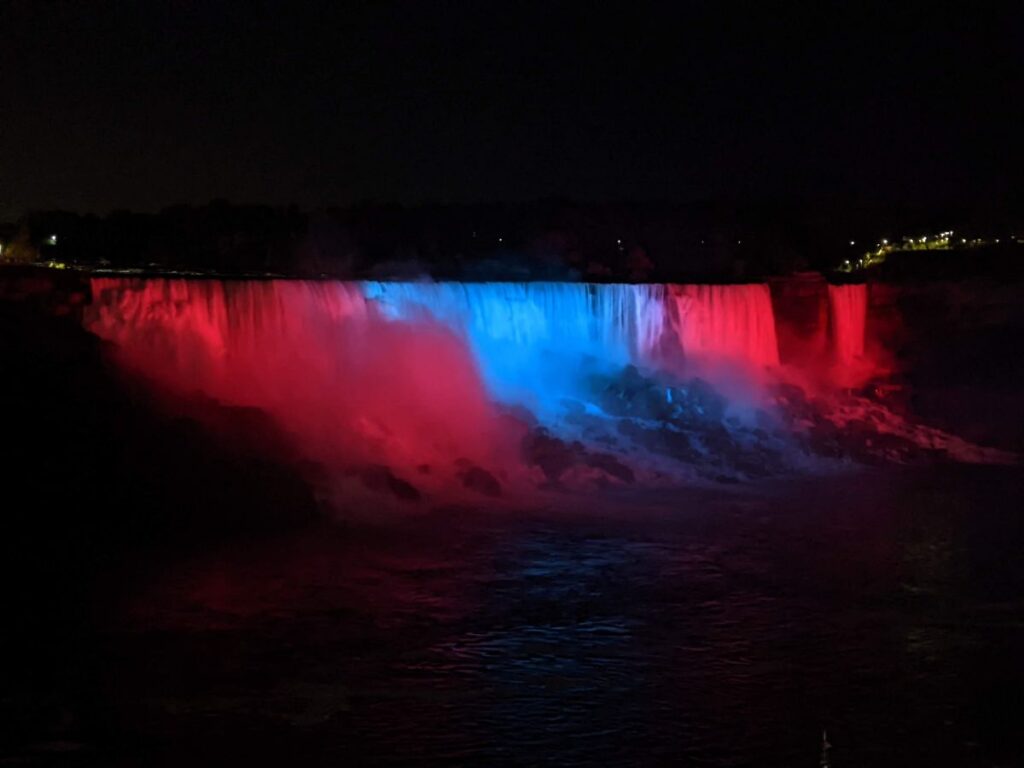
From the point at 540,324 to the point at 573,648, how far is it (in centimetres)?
1593

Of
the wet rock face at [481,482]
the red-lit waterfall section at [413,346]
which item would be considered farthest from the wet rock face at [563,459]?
the wet rock face at [481,482]

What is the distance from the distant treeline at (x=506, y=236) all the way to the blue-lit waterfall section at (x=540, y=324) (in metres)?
8.66

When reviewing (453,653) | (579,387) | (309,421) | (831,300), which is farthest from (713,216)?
(453,653)

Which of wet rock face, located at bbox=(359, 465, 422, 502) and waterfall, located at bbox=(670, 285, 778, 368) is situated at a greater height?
waterfall, located at bbox=(670, 285, 778, 368)

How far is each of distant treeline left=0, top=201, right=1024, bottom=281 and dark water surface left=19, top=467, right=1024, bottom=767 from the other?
2163 centimetres

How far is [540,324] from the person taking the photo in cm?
2652

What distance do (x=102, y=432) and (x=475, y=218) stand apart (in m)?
33.5

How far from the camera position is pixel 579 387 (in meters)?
25.6

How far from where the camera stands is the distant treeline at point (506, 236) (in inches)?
1588

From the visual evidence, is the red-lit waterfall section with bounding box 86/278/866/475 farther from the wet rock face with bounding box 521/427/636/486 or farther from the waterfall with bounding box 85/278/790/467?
the wet rock face with bounding box 521/427/636/486

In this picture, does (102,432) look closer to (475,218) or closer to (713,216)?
(475,218)

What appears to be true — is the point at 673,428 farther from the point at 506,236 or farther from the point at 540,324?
the point at 506,236

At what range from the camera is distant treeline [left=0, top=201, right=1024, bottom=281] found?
40344mm

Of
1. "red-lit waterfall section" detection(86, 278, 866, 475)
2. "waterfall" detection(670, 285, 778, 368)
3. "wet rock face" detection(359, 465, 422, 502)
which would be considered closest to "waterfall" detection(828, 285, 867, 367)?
"red-lit waterfall section" detection(86, 278, 866, 475)
